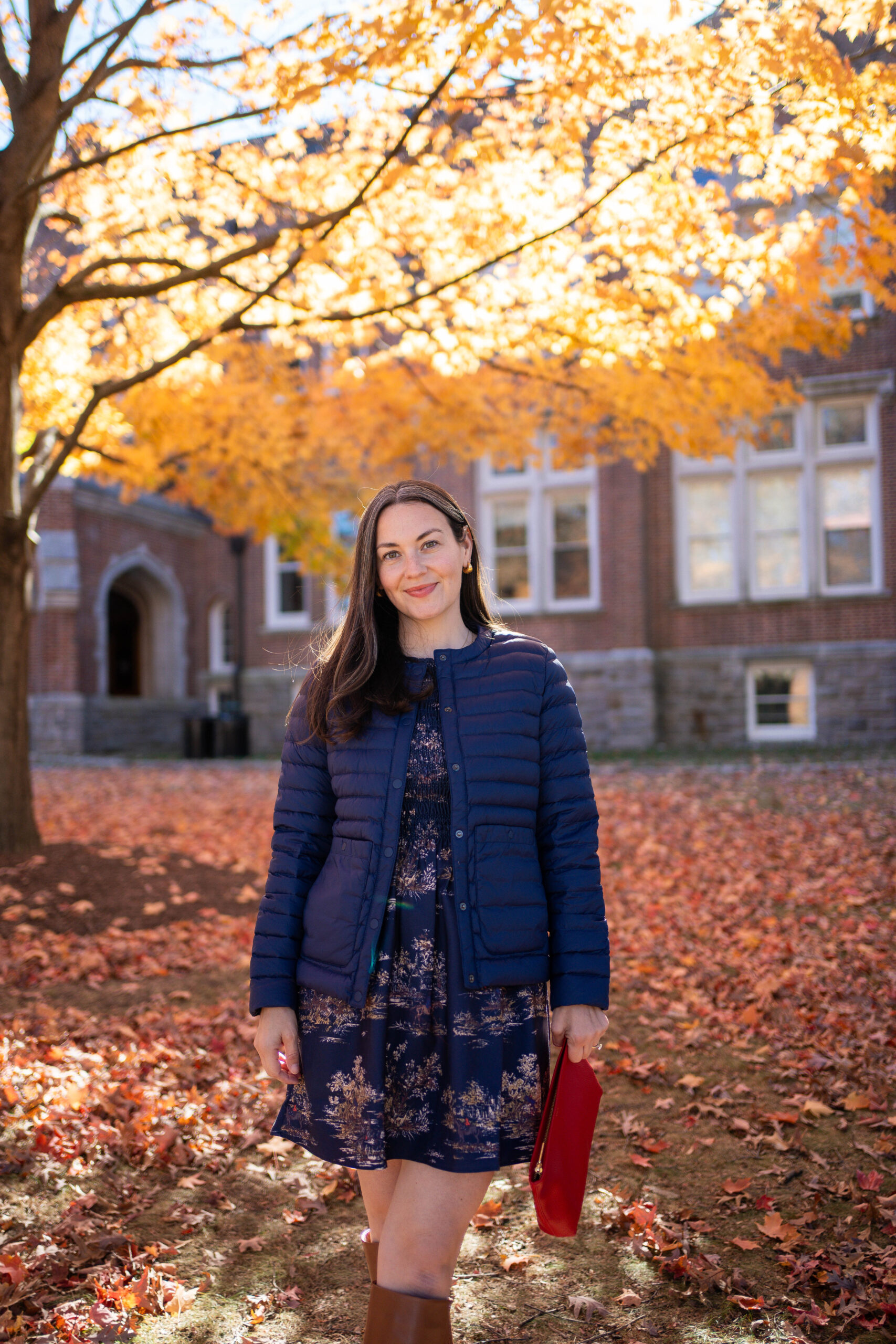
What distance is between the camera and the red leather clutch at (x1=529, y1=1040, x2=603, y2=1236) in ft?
6.63

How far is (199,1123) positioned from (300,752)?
2.25 metres

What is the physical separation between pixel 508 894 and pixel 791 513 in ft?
54.5

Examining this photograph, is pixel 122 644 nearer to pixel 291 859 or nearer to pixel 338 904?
pixel 291 859

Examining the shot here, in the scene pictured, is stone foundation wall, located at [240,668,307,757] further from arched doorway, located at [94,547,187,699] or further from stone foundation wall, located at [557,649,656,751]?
stone foundation wall, located at [557,649,656,751]

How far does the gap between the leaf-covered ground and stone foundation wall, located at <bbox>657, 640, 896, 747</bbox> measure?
31.6 ft

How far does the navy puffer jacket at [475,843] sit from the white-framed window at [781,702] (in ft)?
51.5

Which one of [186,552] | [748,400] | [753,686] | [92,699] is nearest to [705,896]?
[748,400]

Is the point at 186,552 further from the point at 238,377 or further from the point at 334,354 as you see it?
the point at 334,354

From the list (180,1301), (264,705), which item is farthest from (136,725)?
(180,1301)

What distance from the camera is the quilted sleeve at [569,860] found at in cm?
209

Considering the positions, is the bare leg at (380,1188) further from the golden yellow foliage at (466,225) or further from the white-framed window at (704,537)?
the white-framed window at (704,537)

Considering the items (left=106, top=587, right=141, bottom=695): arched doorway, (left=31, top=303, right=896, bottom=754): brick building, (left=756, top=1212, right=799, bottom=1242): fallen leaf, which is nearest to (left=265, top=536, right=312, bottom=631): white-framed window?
(left=31, top=303, right=896, bottom=754): brick building

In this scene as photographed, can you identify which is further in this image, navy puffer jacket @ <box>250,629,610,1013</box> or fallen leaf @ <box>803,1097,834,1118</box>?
fallen leaf @ <box>803,1097,834,1118</box>

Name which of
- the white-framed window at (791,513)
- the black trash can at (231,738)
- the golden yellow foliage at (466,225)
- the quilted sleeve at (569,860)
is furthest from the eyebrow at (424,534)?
the black trash can at (231,738)
